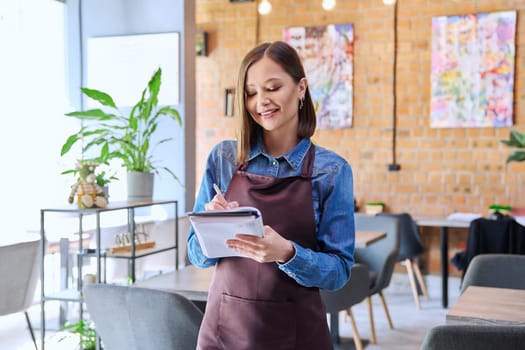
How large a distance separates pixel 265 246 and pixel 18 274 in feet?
8.52

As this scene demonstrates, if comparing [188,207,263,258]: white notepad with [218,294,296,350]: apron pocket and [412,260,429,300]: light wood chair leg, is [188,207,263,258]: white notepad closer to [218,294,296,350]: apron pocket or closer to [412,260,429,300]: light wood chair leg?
[218,294,296,350]: apron pocket

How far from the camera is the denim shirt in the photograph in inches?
56.2

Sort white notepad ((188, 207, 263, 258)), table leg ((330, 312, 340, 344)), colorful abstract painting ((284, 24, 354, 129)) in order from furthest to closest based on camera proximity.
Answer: colorful abstract painting ((284, 24, 354, 129)) → table leg ((330, 312, 340, 344)) → white notepad ((188, 207, 263, 258))

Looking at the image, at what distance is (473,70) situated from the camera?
19.4 ft

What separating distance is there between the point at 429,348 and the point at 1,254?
8.35 ft

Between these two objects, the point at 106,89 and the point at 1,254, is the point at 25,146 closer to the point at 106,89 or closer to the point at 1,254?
the point at 106,89

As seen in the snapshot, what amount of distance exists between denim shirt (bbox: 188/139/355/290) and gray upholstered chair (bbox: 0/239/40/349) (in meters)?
2.22

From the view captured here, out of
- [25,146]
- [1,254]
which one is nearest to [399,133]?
[25,146]

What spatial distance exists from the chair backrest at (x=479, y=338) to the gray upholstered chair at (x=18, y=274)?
256 centimetres

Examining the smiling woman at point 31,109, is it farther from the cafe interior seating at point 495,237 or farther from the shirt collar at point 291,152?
the shirt collar at point 291,152

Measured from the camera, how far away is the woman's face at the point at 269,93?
146cm

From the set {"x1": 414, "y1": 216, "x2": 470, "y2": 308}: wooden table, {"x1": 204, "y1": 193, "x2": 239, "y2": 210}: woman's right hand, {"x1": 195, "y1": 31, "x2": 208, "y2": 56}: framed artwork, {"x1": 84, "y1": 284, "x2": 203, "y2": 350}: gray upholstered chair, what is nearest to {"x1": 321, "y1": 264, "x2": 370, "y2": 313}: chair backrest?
{"x1": 84, "y1": 284, "x2": 203, "y2": 350}: gray upholstered chair

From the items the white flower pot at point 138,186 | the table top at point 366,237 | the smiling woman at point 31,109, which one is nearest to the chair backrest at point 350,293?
the table top at point 366,237

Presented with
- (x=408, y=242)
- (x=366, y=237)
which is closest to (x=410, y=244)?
(x=408, y=242)
